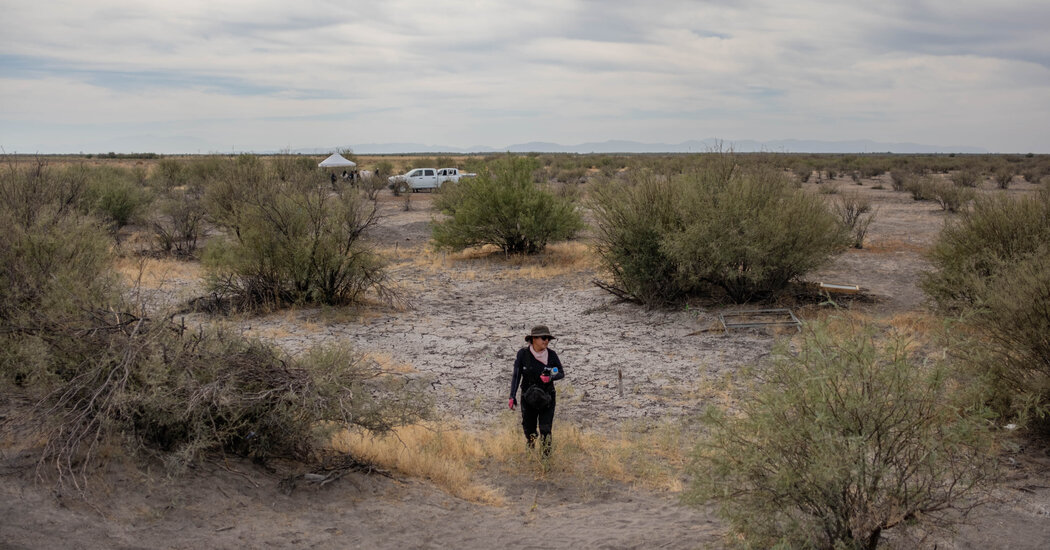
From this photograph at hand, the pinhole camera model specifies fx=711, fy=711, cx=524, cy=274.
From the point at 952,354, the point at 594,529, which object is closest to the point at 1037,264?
the point at 952,354

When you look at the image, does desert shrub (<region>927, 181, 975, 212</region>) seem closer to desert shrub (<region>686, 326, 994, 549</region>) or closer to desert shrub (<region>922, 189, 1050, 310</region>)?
desert shrub (<region>922, 189, 1050, 310</region>)

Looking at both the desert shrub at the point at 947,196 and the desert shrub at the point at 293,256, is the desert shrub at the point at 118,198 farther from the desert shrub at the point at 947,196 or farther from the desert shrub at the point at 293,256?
the desert shrub at the point at 947,196

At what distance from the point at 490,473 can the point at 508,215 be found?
46.3 feet

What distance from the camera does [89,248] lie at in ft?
28.5

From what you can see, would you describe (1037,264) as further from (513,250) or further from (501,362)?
(513,250)

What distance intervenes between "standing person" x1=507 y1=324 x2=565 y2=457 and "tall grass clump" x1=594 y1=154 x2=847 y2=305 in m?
6.65

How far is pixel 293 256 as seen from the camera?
13.9 m

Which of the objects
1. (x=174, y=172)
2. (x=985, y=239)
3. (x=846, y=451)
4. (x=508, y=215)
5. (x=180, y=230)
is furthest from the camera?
(x=174, y=172)

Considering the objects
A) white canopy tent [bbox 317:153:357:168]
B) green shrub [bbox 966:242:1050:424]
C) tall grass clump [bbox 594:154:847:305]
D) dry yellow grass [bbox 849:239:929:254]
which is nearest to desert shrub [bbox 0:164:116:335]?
green shrub [bbox 966:242:1050:424]

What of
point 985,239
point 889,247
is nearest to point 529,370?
point 985,239

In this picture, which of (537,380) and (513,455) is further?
(513,455)

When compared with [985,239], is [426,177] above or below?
above

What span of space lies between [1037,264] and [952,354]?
1.93 m

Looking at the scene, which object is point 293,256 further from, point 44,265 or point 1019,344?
point 1019,344
